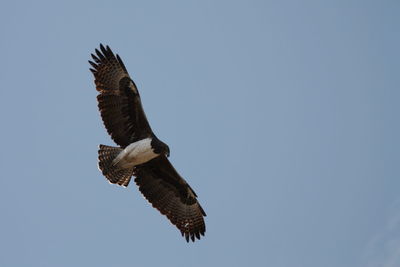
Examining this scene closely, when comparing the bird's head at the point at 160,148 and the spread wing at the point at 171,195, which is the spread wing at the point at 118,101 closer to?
the bird's head at the point at 160,148

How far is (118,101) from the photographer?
15.3 m

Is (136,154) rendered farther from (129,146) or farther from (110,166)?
(110,166)

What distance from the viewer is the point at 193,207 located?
16.2m

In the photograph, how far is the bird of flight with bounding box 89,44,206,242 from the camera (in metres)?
15.2

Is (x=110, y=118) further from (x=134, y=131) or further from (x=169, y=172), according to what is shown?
(x=169, y=172)

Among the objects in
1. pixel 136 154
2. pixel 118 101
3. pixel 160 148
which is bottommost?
pixel 136 154

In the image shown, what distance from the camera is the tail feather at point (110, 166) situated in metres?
15.4

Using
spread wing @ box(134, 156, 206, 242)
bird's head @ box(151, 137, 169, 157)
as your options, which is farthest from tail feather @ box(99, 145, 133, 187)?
bird's head @ box(151, 137, 169, 157)

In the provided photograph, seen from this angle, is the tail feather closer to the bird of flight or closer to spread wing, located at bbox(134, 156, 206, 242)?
the bird of flight

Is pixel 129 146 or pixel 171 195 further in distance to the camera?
pixel 171 195

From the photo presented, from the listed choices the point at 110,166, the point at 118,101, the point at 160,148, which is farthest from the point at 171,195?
the point at 118,101

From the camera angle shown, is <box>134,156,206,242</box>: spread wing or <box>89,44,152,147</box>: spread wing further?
<box>134,156,206,242</box>: spread wing

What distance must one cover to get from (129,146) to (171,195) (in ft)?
5.42

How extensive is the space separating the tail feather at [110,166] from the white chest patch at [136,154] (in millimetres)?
111
